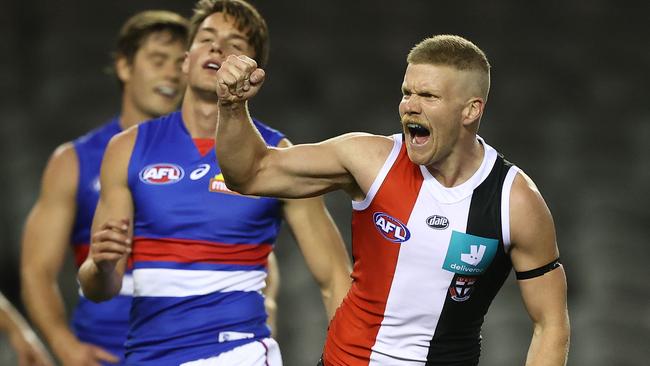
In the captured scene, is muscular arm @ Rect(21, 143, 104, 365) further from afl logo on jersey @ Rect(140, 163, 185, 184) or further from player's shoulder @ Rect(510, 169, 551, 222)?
player's shoulder @ Rect(510, 169, 551, 222)

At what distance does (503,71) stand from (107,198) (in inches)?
218

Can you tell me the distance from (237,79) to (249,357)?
119 cm

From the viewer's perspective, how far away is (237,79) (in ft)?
10.9

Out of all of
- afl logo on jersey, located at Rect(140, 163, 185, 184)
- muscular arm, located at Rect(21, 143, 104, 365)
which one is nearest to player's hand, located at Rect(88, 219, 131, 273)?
afl logo on jersey, located at Rect(140, 163, 185, 184)

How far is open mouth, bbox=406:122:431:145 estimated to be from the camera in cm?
363

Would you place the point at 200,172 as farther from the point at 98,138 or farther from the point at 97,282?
the point at 98,138

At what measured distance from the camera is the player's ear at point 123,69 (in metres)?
5.80

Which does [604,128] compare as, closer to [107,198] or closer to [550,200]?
[550,200]

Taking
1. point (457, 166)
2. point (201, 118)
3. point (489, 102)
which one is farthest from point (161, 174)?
point (489, 102)

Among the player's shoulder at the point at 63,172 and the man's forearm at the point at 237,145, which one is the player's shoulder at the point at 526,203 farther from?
the player's shoulder at the point at 63,172

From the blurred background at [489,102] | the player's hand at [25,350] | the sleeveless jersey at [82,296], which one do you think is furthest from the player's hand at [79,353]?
the blurred background at [489,102]

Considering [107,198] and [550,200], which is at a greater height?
[107,198]

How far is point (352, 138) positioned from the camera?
370 cm

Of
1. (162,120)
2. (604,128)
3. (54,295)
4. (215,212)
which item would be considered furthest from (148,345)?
(604,128)
